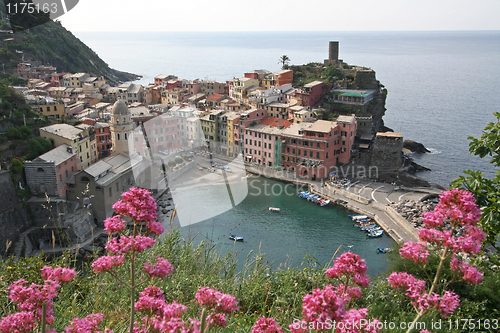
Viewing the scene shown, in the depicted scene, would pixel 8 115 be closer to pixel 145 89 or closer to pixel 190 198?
pixel 190 198

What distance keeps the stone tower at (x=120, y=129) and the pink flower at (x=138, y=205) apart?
1567 centimetres

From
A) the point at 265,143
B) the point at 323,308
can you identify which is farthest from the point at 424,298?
the point at 265,143

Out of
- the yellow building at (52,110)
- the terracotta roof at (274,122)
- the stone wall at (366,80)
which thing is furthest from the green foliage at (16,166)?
the stone wall at (366,80)

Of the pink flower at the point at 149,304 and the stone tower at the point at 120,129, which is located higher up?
the pink flower at the point at 149,304

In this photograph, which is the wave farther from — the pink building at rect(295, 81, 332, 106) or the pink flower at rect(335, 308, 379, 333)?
the pink flower at rect(335, 308, 379, 333)

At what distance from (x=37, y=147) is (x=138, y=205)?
1516 cm

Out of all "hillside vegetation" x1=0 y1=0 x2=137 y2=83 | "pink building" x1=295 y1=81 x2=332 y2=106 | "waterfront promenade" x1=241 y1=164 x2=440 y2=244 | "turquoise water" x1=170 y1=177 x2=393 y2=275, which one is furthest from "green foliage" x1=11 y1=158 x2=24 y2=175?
"hillside vegetation" x1=0 y1=0 x2=137 y2=83

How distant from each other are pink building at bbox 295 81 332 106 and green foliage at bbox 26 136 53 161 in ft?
50.8

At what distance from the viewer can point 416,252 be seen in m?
1.72

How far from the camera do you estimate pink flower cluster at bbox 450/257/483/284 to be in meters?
1.66

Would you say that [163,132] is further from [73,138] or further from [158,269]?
[158,269]

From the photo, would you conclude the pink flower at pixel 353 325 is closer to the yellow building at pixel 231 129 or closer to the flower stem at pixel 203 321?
the flower stem at pixel 203 321

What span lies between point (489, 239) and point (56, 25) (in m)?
48.9

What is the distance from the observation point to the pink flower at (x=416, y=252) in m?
1.70
